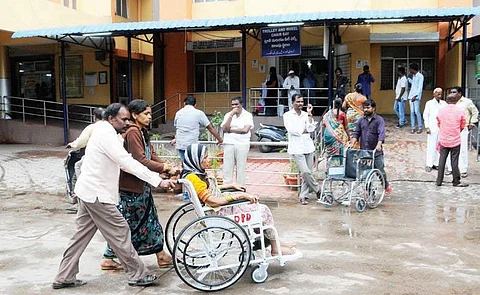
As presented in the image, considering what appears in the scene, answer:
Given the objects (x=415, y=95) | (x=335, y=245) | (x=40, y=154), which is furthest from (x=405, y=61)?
(x=335, y=245)

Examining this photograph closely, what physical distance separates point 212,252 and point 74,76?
1757 cm

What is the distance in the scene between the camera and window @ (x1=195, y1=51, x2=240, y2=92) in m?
19.7

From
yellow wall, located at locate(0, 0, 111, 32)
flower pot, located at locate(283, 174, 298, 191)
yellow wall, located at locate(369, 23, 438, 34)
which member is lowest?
flower pot, located at locate(283, 174, 298, 191)

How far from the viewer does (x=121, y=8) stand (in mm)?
20984

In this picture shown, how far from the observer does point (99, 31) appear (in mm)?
14773

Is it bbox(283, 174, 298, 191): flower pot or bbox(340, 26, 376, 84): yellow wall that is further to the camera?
bbox(340, 26, 376, 84): yellow wall

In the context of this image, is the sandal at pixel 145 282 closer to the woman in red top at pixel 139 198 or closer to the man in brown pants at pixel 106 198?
the man in brown pants at pixel 106 198

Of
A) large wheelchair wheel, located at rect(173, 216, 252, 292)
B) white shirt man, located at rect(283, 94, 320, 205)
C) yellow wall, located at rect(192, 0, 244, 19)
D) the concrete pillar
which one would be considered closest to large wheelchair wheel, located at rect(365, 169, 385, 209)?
white shirt man, located at rect(283, 94, 320, 205)

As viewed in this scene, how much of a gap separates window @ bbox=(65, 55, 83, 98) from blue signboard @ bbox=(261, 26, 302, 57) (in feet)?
28.5

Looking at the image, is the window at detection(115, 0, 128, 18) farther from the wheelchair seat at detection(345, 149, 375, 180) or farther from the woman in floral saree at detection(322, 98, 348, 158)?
the wheelchair seat at detection(345, 149, 375, 180)

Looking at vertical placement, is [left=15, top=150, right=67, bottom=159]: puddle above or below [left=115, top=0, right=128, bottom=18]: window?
below

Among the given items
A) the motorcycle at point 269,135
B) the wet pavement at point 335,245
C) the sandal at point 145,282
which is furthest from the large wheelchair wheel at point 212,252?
the motorcycle at point 269,135

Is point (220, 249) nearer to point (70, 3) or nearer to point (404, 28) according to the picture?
point (404, 28)

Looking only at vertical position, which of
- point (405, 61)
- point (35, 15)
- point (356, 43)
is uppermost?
point (35, 15)
